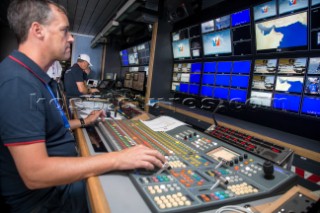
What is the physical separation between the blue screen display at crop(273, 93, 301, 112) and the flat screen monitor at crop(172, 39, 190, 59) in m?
1.22

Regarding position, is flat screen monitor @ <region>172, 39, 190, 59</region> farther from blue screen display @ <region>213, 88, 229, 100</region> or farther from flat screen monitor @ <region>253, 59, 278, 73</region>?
flat screen monitor @ <region>253, 59, 278, 73</region>

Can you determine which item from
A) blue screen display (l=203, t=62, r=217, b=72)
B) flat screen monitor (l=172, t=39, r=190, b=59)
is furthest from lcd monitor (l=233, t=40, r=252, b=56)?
flat screen monitor (l=172, t=39, r=190, b=59)

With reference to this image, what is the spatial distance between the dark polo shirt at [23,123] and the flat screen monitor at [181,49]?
1824 mm

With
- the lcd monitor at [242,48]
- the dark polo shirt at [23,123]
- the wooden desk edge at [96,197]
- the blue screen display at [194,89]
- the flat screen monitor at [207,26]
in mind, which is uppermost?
the flat screen monitor at [207,26]

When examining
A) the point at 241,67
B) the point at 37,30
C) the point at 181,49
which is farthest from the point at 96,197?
the point at 181,49

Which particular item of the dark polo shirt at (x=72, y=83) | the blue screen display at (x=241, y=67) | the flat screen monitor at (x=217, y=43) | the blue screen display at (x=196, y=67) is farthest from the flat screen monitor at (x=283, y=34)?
the dark polo shirt at (x=72, y=83)

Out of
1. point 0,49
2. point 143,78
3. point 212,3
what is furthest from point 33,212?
point 0,49

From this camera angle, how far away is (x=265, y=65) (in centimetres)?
160

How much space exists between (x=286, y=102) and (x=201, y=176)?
3.43 ft

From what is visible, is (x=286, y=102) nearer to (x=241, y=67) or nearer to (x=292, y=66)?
(x=292, y=66)

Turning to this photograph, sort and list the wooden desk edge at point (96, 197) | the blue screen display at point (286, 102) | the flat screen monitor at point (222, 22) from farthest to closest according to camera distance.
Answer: the flat screen monitor at point (222, 22), the blue screen display at point (286, 102), the wooden desk edge at point (96, 197)

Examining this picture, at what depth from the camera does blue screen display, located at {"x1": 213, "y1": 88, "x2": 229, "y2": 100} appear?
1.95 m

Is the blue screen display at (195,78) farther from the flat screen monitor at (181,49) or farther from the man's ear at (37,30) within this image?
the man's ear at (37,30)

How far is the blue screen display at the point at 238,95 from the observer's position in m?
1.77
